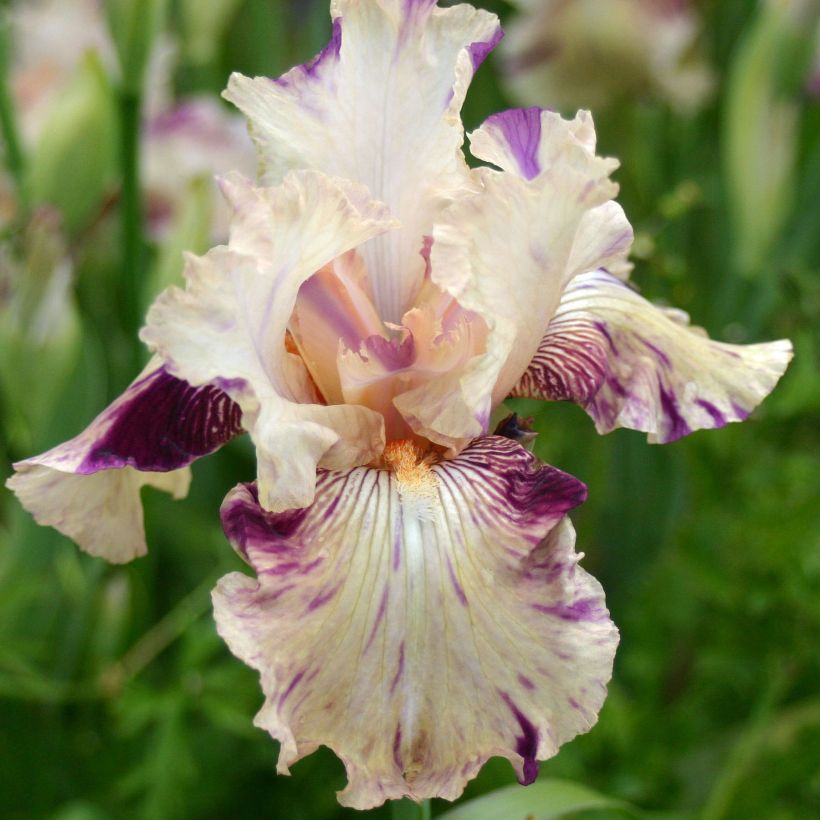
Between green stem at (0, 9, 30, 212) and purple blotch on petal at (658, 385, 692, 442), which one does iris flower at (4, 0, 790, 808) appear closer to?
purple blotch on petal at (658, 385, 692, 442)

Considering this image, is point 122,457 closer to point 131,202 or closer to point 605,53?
point 131,202

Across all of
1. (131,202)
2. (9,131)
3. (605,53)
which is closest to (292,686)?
(131,202)

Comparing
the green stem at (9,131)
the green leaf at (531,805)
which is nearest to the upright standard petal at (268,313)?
the green leaf at (531,805)

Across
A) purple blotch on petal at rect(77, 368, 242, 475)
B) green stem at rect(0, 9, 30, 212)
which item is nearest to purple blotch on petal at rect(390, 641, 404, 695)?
purple blotch on petal at rect(77, 368, 242, 475)

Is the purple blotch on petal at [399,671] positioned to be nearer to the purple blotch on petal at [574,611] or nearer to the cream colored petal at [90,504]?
the purple blotch on petal at [574,611]

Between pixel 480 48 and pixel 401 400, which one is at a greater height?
pixel 480 48

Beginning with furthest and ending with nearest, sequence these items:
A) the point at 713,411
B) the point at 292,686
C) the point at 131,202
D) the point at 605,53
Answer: the point at 605,53 → the point at 131,202 → the point at 713,411 → the point at 292,686
